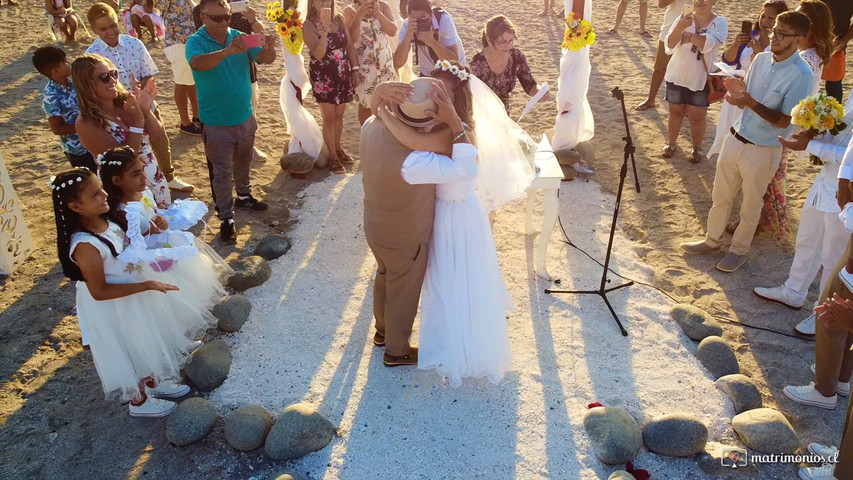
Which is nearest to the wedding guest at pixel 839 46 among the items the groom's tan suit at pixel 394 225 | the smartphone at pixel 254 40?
the groom's tan suit at pixel 394 225

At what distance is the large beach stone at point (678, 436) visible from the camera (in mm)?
3557

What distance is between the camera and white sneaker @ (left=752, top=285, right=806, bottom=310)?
482 cm

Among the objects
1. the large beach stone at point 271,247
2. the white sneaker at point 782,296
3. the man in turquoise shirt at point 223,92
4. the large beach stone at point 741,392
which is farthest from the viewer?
→ the large beach stone at point 271,247

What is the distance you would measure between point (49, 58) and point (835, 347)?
6.19 meters

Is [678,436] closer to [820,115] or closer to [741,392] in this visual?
[741,392]

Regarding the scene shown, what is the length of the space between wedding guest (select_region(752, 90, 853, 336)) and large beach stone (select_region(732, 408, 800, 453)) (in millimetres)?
1056

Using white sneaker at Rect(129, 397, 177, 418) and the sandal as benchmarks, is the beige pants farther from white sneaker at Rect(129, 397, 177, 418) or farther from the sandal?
white sneaker at Rect(129, 397, 177, 418)

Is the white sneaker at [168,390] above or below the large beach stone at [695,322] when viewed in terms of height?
above

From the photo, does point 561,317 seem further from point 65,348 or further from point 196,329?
point 65,348

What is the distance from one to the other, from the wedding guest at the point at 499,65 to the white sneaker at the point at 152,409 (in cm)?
390

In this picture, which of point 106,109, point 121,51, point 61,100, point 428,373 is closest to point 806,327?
point 428,373

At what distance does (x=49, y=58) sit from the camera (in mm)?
4938

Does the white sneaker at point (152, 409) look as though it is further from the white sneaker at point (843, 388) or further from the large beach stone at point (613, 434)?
the white sneaker at point (843, 388)

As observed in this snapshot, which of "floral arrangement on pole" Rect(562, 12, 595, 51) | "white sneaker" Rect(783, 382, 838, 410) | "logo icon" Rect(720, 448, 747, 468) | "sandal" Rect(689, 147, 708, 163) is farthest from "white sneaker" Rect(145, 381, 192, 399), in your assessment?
"sandal" Rect(689, 147, 708, 163)
